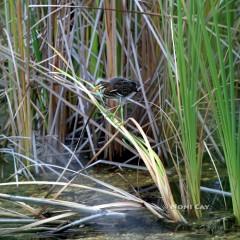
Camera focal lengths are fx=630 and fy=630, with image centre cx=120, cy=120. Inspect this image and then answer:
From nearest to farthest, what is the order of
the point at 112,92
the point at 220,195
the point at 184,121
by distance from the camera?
the point at 184,121 < the point at 220,195 < the point at 112,92

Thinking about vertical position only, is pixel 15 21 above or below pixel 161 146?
above

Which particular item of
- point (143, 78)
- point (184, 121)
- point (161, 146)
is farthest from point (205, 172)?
point (184, 121)

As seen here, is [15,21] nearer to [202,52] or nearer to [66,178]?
[66,178]

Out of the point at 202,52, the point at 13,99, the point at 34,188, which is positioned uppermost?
the point at 202,52

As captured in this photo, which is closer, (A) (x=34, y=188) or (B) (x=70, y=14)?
(A) (x=34, y=188)

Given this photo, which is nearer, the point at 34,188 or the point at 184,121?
the point at 184,121

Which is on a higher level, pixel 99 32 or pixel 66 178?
pixel 99 32

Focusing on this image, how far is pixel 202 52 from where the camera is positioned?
6.95ft

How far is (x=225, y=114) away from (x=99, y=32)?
1.25m

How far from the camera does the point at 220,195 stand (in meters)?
2.30

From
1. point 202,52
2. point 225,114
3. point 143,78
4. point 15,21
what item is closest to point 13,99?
point 15,21

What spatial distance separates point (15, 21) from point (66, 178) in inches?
28.7

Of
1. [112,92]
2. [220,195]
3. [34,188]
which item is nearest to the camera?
[220,195]

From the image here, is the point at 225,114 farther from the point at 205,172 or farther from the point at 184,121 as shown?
the point at 205,172
